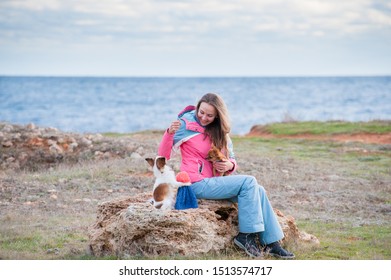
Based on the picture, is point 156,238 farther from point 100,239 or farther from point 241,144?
point 241,144

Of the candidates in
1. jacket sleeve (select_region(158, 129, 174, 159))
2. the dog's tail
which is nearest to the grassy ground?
the dog's tail

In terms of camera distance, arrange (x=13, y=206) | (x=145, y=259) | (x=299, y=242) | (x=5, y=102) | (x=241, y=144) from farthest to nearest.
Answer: (x=5, y=102)
(x=241, y=144)
(x=13, y=206)
(x=299, y=242)
(x=145, y=259)

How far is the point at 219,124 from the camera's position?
6.54 meters

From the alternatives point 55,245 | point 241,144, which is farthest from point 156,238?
point 241,144

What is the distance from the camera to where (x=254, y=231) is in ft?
20.6

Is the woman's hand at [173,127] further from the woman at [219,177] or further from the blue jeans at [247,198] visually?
the blue jeans at [247,198]

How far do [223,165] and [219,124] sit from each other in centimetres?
47

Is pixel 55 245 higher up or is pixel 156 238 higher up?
pixel 156 238

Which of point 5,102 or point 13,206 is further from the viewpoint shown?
point 5,102

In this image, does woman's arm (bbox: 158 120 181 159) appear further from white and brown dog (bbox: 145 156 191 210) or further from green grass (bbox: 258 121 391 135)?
green grass (bbox: 258 121 391 135)

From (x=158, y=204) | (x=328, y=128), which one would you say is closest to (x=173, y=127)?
(x=158, y=204)

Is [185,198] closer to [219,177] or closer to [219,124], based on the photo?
[219,177]

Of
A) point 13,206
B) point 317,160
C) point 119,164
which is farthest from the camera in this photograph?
point 317,160

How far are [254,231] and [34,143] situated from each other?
35.4 feet
